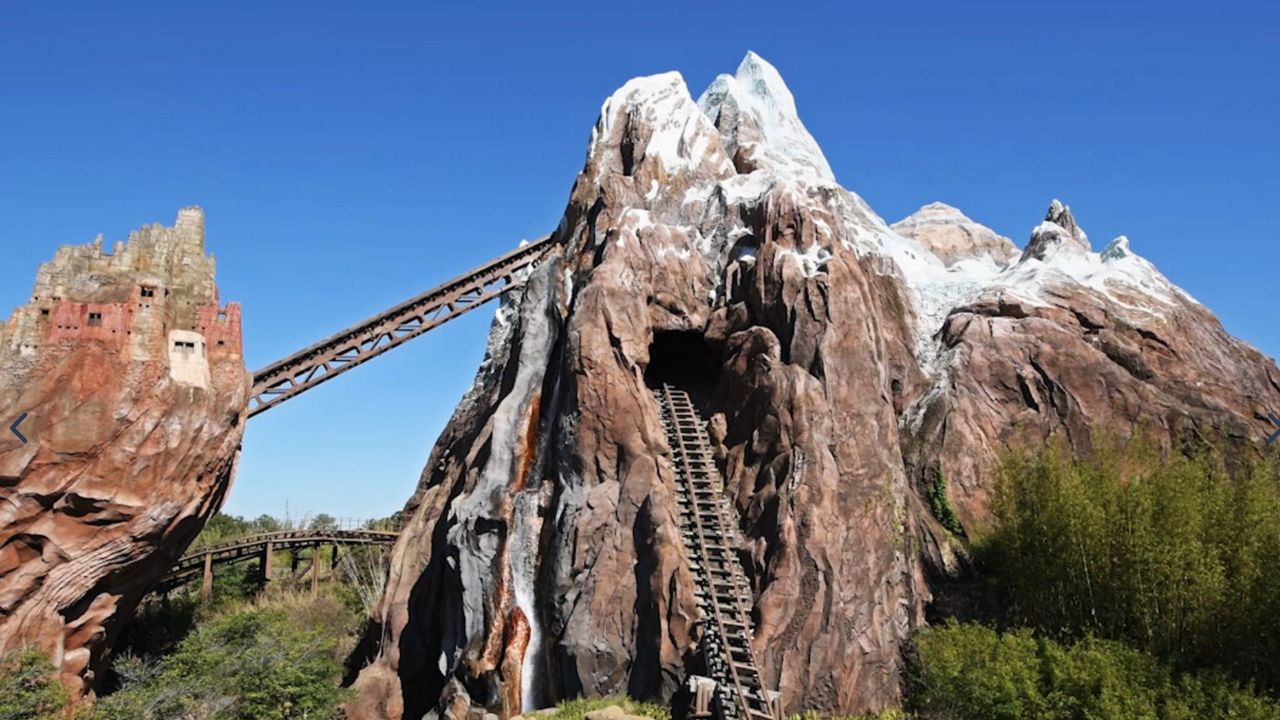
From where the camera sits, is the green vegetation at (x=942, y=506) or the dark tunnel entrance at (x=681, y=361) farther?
the dark tunnel entrance at (x=681, y=361)

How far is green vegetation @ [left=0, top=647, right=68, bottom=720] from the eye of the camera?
16.0 metres

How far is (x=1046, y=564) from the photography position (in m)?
16.3

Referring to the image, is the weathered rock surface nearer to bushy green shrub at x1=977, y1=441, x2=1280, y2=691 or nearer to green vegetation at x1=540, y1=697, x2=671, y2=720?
bushy green shrub at x1=977, y1=441, x2=1280, y2=691

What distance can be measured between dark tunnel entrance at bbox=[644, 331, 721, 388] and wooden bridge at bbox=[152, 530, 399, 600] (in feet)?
58.5

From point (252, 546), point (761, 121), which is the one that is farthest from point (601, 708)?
point (252, 546)

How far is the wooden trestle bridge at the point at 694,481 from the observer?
1545cm

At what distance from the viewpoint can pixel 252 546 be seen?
3728cm

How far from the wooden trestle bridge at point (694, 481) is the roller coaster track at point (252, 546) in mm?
719

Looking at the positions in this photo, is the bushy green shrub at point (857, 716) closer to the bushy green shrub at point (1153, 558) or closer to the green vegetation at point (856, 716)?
the green vegetation at point (856, 716)

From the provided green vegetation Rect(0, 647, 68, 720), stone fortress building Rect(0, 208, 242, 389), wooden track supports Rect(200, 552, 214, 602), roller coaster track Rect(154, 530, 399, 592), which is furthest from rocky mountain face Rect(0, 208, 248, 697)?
roller coaster track Rect(154, 530, 399, 592)

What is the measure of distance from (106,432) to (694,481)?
12.5m

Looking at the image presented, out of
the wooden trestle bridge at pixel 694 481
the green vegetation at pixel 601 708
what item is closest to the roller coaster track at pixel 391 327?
the wooden trestle bridge at pixel 694 481

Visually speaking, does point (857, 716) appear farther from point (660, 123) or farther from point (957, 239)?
point (957, 239)

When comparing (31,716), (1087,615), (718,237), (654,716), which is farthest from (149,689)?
(1087,615)
